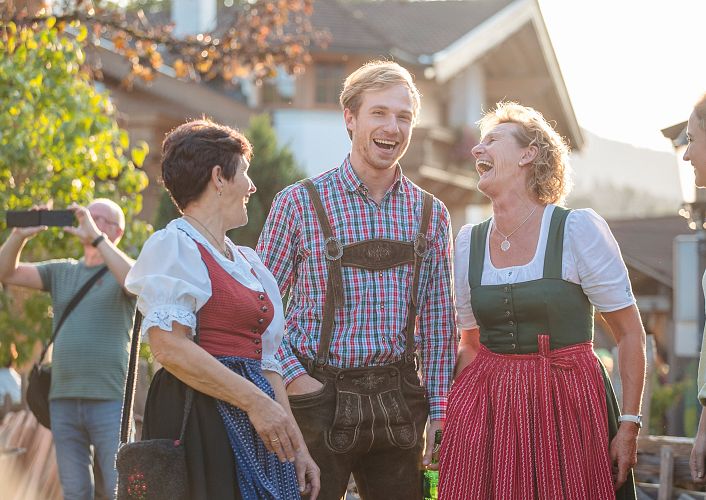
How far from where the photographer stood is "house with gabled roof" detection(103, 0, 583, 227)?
22.6 meters

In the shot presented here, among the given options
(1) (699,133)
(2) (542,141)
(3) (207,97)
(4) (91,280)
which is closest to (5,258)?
(4) (91,280)

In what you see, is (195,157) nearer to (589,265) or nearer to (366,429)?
(366,429)

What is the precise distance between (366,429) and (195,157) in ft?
4.27

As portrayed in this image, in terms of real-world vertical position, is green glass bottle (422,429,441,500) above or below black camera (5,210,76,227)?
below

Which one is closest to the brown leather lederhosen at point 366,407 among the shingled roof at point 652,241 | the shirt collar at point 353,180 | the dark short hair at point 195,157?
the shirt collar at point 353,180

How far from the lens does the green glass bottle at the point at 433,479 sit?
4742 mm

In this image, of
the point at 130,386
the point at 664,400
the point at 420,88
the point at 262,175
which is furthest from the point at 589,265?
the point at 420,88

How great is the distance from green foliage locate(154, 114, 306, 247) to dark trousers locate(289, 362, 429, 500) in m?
12.9

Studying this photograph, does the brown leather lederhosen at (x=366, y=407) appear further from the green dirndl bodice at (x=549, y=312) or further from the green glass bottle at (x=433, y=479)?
the green dirndl bodice at (x=549, y=312)

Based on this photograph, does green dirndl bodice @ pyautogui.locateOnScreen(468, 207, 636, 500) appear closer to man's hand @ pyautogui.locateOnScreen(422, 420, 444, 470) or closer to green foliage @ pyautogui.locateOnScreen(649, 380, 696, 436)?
man's hand @ pyautogui.locateOnScreen(422, 420, 444, 470)

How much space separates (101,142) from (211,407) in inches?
226

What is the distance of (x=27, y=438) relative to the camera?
30.8ft

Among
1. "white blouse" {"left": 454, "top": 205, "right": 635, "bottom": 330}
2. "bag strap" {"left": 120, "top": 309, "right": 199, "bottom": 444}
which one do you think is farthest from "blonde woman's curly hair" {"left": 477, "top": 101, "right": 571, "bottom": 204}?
"bag strap" {"left": 120, "top": 309, "right": 199, "bottom": 444}

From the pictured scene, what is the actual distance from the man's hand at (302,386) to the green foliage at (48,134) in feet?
15.5
